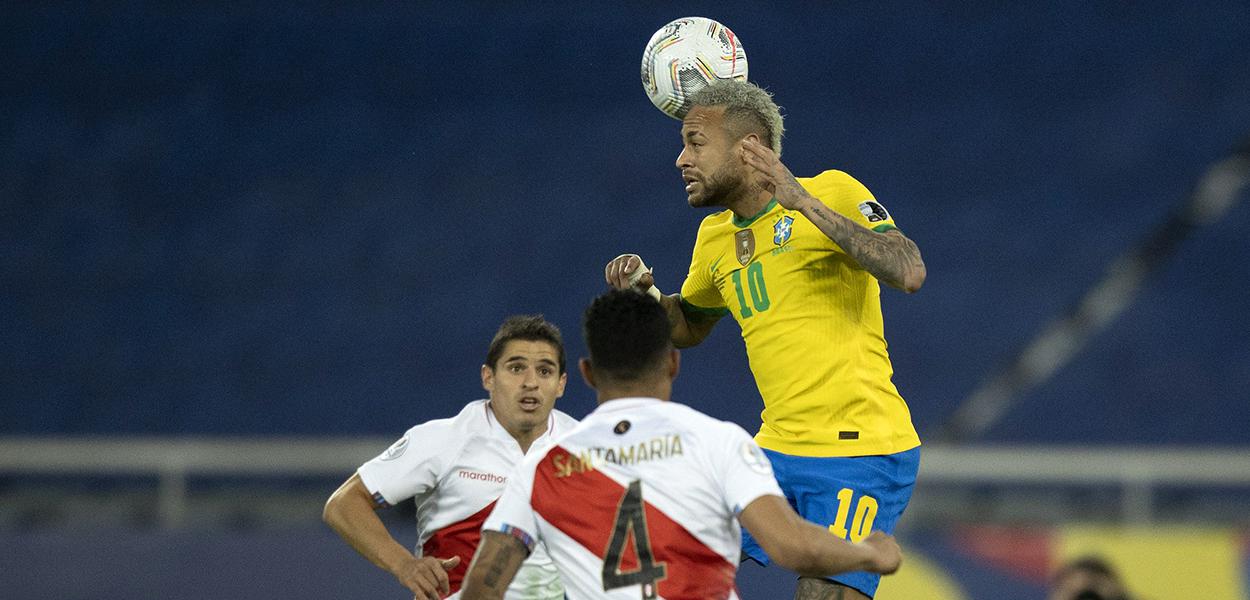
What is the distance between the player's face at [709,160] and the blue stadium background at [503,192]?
20.8 feet

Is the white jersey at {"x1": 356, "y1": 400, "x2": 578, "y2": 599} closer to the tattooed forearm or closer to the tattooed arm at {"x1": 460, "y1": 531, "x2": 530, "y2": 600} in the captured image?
the tattooed forearm

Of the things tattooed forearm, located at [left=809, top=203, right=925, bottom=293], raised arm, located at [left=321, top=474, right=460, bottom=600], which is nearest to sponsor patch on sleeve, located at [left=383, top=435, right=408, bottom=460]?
raised arm, located at [left=321, top=474, right=460, bottom=600]

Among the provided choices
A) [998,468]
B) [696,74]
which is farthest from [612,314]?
[998,468]

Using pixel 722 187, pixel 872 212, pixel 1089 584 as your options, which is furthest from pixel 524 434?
pixel 1089 584

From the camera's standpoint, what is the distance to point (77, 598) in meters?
8.19

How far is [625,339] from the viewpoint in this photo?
3959 mm

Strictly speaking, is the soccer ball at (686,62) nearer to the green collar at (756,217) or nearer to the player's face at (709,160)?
the player's face at (709,160)

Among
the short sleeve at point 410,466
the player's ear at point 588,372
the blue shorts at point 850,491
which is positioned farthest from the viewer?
the short sleeve at point 410,466

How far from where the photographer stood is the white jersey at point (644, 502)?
388 centimetres

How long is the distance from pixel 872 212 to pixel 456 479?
1.76 m

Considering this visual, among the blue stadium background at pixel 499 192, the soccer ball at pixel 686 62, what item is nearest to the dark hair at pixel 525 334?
the soccer ball at pixel 686 62

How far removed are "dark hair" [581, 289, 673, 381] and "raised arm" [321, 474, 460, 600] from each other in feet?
3.80

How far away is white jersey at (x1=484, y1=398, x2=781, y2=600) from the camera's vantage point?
3885 mm

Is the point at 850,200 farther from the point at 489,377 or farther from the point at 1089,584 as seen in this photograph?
the point at 1089,584
